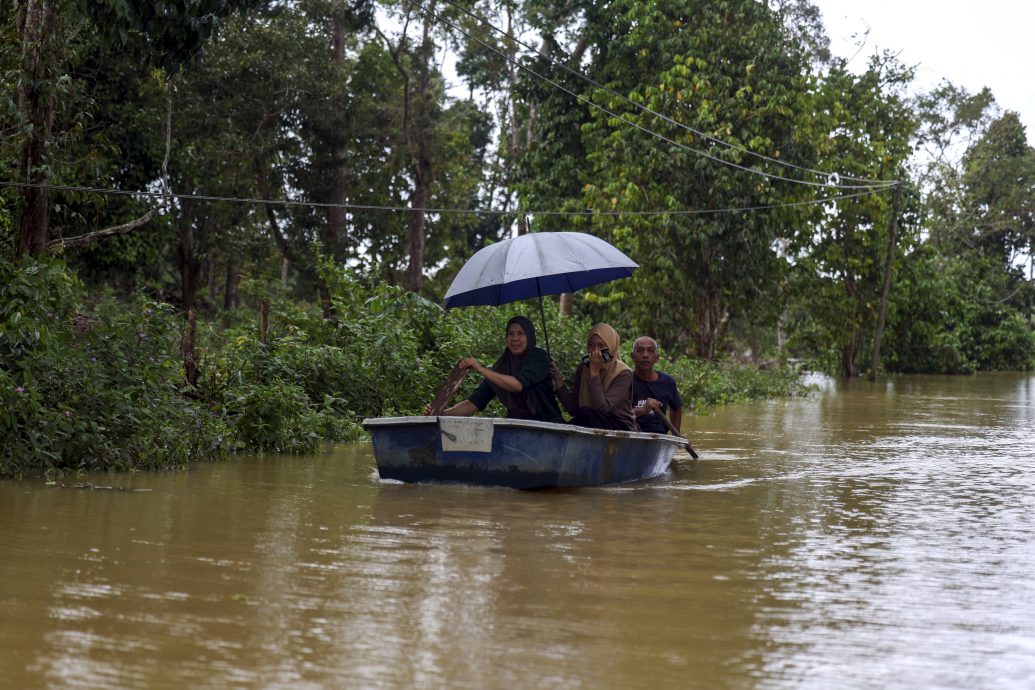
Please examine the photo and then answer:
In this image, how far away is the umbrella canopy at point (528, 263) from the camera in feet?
34.2

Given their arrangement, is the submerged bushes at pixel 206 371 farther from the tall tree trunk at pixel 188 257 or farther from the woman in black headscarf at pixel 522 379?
Result: the tall tree trunk at pixel 188 257

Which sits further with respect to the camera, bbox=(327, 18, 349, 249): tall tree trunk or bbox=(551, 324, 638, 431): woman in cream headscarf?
bbox=(327, 18, 349, 249): tall tree trunk

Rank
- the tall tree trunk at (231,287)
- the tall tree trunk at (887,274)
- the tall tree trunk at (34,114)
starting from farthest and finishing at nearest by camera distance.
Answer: the tall tree trunk at (231,287) → the tall tree trunk at (887,274) → the tall tree trunk at (34,114)

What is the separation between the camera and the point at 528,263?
1041 cm

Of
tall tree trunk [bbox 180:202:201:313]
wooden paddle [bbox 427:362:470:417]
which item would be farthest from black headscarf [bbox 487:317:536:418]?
tall tree trunk [bbox 180:202:201:313]

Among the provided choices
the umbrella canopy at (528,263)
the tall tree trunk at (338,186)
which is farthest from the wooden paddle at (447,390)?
the tall tree trunk at (338,186)

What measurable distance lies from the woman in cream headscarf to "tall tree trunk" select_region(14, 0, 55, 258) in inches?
210

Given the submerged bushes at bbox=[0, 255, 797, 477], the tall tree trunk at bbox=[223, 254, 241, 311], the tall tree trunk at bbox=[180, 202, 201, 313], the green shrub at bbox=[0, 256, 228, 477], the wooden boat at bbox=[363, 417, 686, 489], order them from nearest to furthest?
the wooden boat at bbox=[363, 417, 686, 489] < the green shrub at bbox=[0, 256, 228, 477] < the submerged bushes at bbox=[0, 255, 797, 477] < the tall tree trunk at bbox=[180, 202, 201, 313] < the tall tree trunk at bbox=[223, 254, 241, 311]

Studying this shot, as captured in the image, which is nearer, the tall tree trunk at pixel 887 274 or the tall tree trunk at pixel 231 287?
the tall tree trunk at pixel 887 274

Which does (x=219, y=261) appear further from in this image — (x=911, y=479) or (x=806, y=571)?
(x=806, y=571)

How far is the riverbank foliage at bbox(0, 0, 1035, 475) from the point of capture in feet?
35.7

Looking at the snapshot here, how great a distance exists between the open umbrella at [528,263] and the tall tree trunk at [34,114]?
4245mm

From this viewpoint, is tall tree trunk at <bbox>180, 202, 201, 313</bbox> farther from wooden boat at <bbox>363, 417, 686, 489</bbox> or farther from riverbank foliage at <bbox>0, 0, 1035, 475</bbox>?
wooden boat at <bbox>363, 417, 686, 489</bbox>

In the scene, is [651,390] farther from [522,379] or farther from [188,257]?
[188,257]
